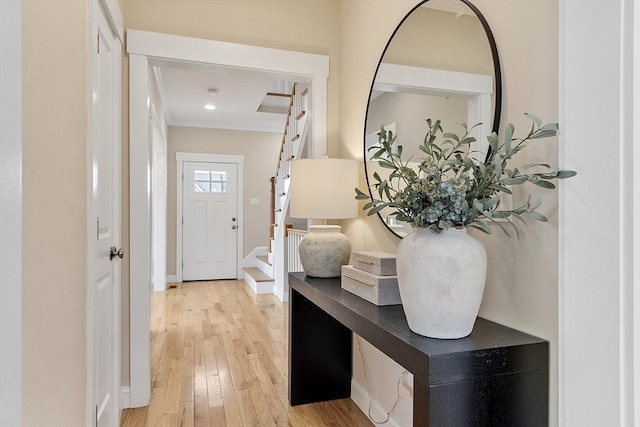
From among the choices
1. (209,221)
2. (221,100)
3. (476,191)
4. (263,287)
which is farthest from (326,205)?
(209,221)

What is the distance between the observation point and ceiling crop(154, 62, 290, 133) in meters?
4.14

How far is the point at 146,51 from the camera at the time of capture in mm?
2236

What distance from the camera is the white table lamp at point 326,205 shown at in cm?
202

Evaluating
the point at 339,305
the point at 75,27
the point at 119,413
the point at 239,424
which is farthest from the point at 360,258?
the point at 119,413

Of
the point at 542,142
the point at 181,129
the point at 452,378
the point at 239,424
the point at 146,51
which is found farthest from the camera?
the point at 181,129

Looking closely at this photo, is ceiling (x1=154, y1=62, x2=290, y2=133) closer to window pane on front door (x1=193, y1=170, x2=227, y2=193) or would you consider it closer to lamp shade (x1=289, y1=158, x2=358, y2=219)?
window pane on front door (x1=193, y1=170, x2=227, y2=193)

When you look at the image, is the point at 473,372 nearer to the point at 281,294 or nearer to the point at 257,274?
the point at 281,294

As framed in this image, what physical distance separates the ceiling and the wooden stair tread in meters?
2.26

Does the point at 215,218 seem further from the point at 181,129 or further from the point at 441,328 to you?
the point at 441,328

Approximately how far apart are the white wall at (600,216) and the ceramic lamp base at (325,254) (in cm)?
118

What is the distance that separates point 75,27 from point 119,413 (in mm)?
1848

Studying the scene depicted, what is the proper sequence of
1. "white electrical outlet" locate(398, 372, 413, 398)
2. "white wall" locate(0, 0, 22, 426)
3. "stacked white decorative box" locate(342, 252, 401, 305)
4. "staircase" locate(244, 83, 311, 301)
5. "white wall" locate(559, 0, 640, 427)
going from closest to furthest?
"white wall" locate(0, 0, 22, 426) < "white wall" locate(559, 0, 640, 427) < "stacked white decorative box" locate(342, 252, 401, 305) < "white electrical outlet" locate(398, 372, 413, 398) < "staircase" locate(244, 83, 311, 301)

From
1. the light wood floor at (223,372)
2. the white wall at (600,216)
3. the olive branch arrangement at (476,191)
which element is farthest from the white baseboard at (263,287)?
the white wall at (600,216)

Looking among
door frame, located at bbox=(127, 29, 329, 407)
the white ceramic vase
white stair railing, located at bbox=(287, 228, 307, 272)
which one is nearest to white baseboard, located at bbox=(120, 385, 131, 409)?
door frame, located at bbox=(127, 29, 329, 407)
